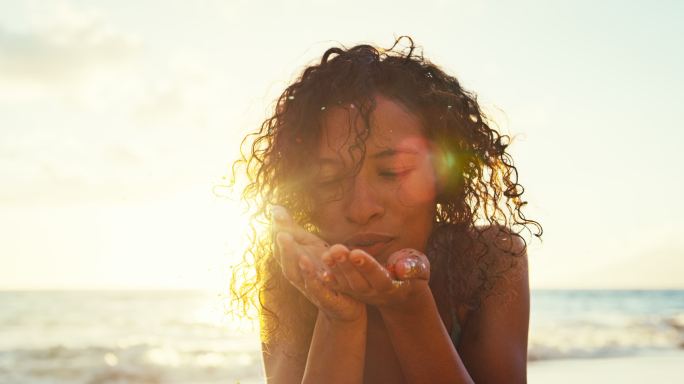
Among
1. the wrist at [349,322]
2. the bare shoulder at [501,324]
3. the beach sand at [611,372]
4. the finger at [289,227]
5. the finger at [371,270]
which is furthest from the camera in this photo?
the beach sand at [611,372]

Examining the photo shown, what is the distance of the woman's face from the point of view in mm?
3018

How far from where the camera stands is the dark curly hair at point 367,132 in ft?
10.8

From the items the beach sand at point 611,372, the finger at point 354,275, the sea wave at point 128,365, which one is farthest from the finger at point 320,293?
the sea wave at point 128,365

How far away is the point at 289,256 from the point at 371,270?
0.33 meters

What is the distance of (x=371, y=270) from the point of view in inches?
88.4

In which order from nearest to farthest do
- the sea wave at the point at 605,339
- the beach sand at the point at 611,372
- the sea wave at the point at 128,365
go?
Result: the beach sand at the point at 611,372 < the sea wave at the point at 128,365 < the sea wave at the point at 605,339

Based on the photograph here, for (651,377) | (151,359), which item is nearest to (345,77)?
(651,377)

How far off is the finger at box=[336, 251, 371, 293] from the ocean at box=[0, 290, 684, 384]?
5.91ft

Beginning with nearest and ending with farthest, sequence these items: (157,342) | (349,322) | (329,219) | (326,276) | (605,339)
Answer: (326,276), (349,322), (329,219), (157,342), (605,339)

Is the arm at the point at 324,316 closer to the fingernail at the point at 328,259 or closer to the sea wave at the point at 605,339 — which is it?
the fingernail at the point at 328,259

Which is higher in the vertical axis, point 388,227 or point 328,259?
point 388,227

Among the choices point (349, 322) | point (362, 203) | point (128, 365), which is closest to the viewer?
point (349, 322)

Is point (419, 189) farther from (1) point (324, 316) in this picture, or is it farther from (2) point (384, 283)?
(2) point (384, 283)

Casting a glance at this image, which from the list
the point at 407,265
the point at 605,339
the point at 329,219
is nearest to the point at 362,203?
the point at 329,219
